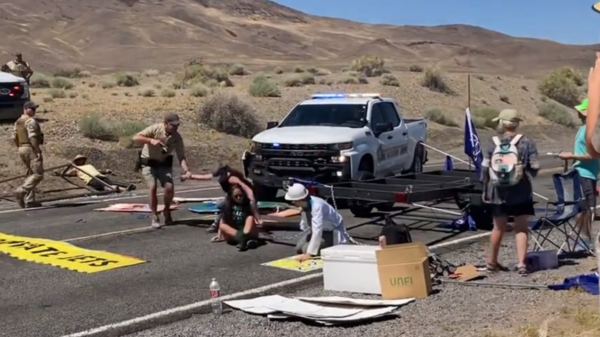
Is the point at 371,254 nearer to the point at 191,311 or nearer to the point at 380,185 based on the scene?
the point at 191,311

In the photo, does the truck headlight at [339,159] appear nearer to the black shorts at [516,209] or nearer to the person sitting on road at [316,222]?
the person sitting on road at [316,222]

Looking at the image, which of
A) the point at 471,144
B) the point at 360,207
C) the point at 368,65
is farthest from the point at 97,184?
the point at 368,65

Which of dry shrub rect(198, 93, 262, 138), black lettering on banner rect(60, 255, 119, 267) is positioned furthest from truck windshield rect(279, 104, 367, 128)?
dry shrub rect(198, 93, 262, 138)

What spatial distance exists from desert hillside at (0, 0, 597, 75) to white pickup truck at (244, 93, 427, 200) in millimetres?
72595

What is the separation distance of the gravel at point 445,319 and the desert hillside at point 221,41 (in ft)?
263

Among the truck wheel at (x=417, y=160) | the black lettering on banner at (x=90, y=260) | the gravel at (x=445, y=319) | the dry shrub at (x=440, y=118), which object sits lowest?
the dry shrub at (x=440, y=118)

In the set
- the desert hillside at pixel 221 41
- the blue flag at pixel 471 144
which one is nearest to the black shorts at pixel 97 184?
the blue flag at pixel 471 144

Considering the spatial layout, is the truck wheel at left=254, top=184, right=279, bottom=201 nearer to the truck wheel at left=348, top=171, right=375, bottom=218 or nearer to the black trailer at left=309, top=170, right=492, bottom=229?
the truck wheel at left=348, top=171, right=375, bottom=218

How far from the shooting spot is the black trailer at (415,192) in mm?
11469

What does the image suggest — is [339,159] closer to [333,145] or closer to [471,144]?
[333,145]

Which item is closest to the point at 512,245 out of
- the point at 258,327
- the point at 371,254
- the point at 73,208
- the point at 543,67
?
the point at 371,254

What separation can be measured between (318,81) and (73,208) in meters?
31.5

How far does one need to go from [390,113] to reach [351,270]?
7.86 metres

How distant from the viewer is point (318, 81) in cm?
4622
